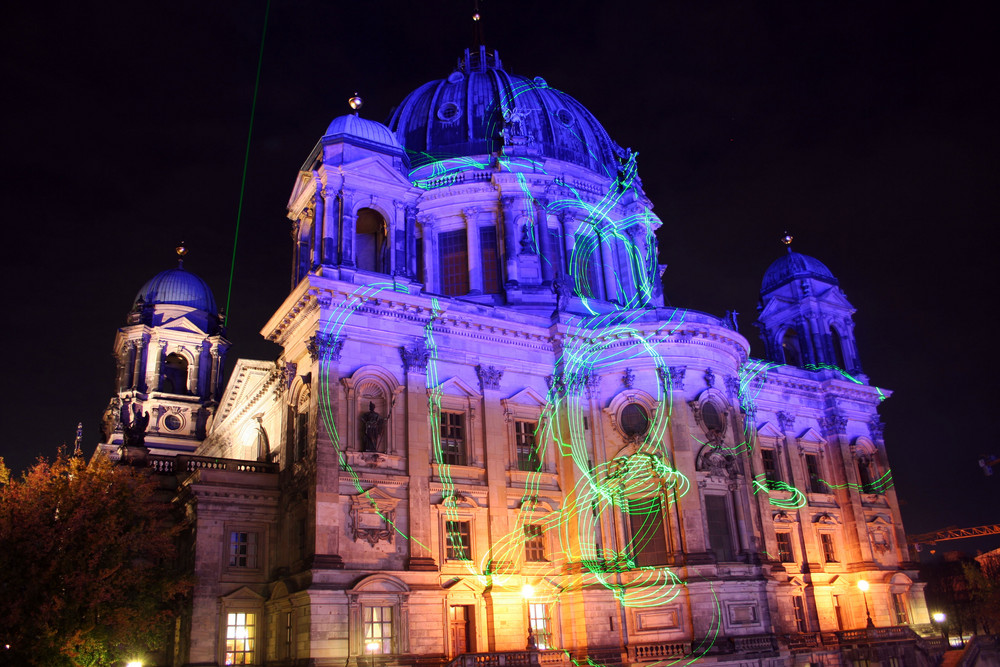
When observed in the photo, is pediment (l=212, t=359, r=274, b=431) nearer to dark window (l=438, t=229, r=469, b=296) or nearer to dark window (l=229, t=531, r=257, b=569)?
dark window (l=229, t=531, r=257, b=569)

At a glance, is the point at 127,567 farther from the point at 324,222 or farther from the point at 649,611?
the point at 649,611

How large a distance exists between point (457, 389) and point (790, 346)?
29.3 metres

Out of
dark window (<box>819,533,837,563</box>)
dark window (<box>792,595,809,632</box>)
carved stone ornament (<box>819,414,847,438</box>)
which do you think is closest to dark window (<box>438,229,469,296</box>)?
carved stone ornament (<box>819,414,847,438</box>)

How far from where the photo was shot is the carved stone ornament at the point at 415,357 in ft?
110

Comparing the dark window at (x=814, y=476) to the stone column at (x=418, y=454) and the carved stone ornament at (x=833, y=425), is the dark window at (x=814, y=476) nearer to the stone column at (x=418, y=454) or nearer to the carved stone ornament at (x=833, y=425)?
the carved stone ornament at (x=833, y=425)

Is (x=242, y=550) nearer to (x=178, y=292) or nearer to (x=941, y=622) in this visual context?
(x=178, y=292)

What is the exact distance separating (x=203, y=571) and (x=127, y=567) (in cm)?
295

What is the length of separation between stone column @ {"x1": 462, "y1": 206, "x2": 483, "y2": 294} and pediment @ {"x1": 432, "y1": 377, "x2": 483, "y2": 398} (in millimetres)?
9664

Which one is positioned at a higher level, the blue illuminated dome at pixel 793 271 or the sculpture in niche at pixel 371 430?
the blue illuminated dome at pixel 793 271

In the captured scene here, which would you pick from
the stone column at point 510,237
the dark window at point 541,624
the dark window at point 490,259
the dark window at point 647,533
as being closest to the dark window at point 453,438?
the dark window at point 541,624

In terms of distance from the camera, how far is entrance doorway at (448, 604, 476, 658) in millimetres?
31031

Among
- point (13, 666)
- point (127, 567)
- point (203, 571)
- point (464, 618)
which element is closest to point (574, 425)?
point (464, 618)

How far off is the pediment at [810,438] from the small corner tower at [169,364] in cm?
3517

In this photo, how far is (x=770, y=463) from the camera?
150ft
